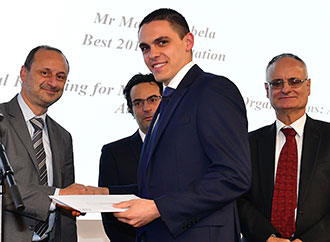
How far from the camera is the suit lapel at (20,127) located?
3186mm

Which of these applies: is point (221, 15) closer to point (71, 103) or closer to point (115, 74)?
point (115, 74)

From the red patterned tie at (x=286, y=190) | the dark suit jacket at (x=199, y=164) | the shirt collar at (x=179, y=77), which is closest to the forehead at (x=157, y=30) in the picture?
the shirt collar at (x=179, y=77)

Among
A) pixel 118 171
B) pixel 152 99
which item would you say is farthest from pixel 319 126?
pixel 118 171

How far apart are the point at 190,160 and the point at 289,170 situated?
1061 millimetres

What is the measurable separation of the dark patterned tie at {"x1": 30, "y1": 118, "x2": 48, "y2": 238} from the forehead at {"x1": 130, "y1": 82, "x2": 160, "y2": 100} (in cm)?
64

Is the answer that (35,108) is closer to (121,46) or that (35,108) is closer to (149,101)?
(149,101)

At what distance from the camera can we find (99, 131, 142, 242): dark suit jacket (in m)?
3.38

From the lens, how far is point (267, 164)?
3273mm

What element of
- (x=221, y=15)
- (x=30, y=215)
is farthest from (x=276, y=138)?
(x=221, y=15)

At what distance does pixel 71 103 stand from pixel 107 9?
832mm

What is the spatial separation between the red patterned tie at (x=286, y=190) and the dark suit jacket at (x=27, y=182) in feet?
4.06

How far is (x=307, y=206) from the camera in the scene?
3100 millimetres

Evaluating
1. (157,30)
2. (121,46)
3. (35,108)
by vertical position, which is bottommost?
(35,108)

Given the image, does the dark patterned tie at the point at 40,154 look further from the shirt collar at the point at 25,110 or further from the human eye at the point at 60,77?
the human eye at the point at 60,77
